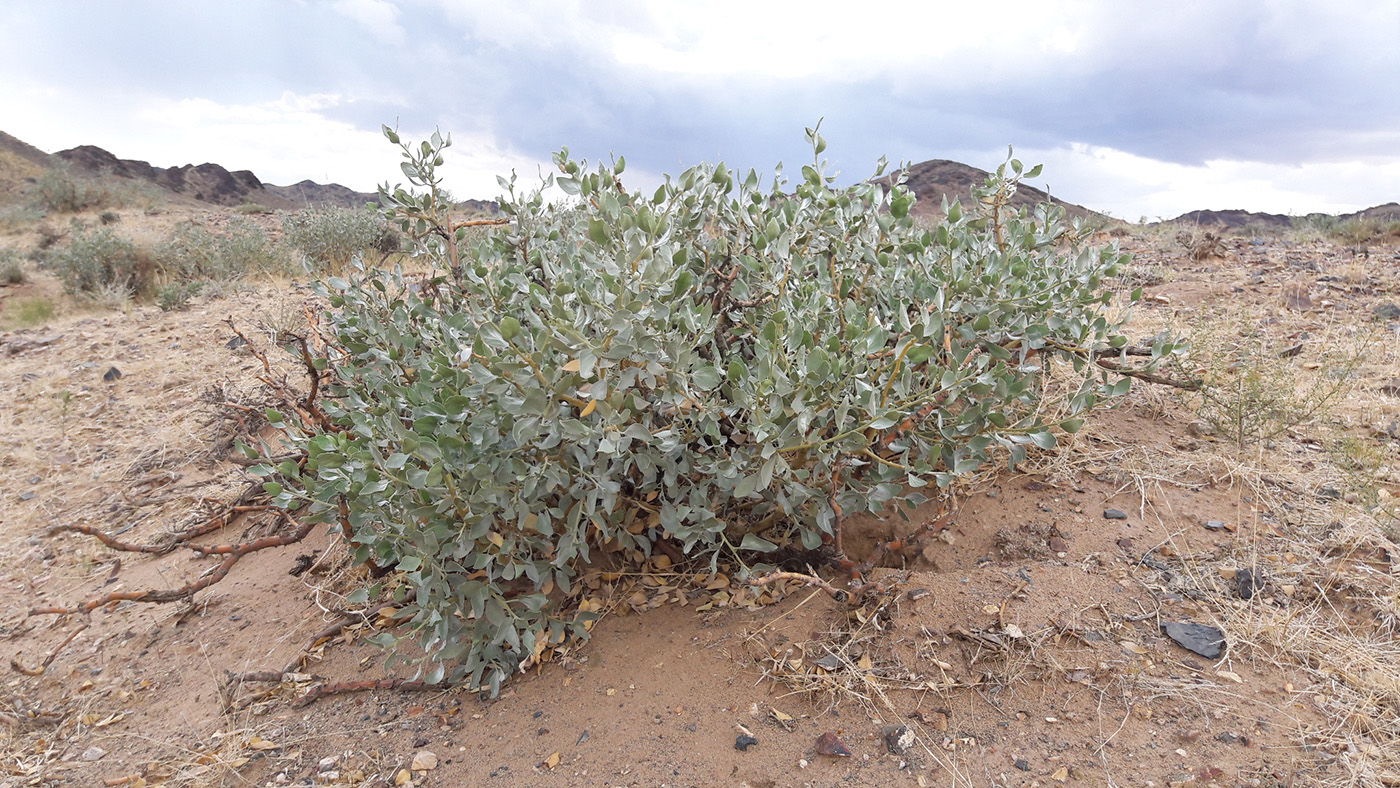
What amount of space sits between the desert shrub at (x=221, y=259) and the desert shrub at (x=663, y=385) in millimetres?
7331

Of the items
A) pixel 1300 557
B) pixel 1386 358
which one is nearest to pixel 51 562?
pixel 1300 557

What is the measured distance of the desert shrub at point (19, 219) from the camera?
17.5 meters

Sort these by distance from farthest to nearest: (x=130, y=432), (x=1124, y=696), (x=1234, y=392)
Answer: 1. (x=130, y=432)
2. (x=1234, y=392)
3. (x=1124, y=696)

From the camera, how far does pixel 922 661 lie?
84.7 inches

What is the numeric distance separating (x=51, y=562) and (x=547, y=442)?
3782mm

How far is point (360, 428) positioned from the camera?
216cm

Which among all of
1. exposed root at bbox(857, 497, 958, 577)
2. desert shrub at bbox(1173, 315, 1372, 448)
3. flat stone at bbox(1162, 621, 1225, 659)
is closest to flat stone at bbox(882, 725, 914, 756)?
exposed root at bbox(857, 497, 958, 577)

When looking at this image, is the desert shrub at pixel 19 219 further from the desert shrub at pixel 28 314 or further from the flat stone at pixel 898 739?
the flat stone at pixel 898 739

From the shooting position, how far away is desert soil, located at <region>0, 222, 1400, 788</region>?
192cm

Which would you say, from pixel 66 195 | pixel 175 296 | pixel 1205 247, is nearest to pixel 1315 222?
pixel 1205 247

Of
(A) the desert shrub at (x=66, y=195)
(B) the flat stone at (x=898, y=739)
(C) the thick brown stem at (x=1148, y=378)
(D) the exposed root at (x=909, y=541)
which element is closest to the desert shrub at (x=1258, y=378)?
(C) the thick brown stem at (x=1148, y=378)

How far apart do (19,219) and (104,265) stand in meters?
11.2

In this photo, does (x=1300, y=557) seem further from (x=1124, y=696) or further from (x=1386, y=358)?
(x=1386, y=358)

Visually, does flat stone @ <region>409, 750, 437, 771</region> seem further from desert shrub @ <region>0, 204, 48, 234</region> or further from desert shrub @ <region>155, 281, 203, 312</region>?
desert shrub @ <region>0, 204, 48, 234</region>
